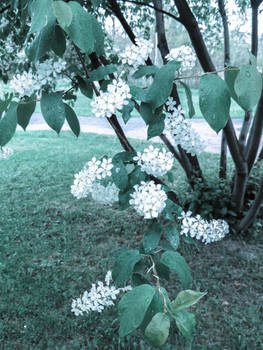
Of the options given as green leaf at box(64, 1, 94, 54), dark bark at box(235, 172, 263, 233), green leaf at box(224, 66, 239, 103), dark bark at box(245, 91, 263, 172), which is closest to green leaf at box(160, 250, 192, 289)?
green leaf at box(224, 66, 239, 103)

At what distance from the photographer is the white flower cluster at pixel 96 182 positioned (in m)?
1.03

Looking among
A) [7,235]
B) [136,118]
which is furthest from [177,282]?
[136,118]

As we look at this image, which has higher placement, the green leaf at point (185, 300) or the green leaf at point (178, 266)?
the green leaf at point (185, 300)

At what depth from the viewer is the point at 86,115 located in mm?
12820

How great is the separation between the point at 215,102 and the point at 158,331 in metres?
0.44

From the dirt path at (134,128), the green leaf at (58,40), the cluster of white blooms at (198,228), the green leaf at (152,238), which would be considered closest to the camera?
the green leaf at (58,40)

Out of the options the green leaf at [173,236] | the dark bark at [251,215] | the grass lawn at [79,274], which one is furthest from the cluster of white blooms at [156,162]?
the dark bark at [251,215]

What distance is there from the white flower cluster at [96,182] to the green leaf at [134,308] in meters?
0.41

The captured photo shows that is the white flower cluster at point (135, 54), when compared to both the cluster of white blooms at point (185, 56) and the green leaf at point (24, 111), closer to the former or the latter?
the cluster of white blooms at point (185, 56)

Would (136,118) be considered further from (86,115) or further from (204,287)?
(204,287)

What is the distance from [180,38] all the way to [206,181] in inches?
272

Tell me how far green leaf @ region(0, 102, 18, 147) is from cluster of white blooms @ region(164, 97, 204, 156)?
0.40 m

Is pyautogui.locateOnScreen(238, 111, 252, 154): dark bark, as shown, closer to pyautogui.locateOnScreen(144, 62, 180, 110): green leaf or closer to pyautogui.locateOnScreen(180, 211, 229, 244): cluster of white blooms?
pyautogui.locateOnScreen(180, 211, 229, 244): cluster of white blooms

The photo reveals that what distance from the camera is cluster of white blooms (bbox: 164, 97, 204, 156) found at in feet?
3.23
